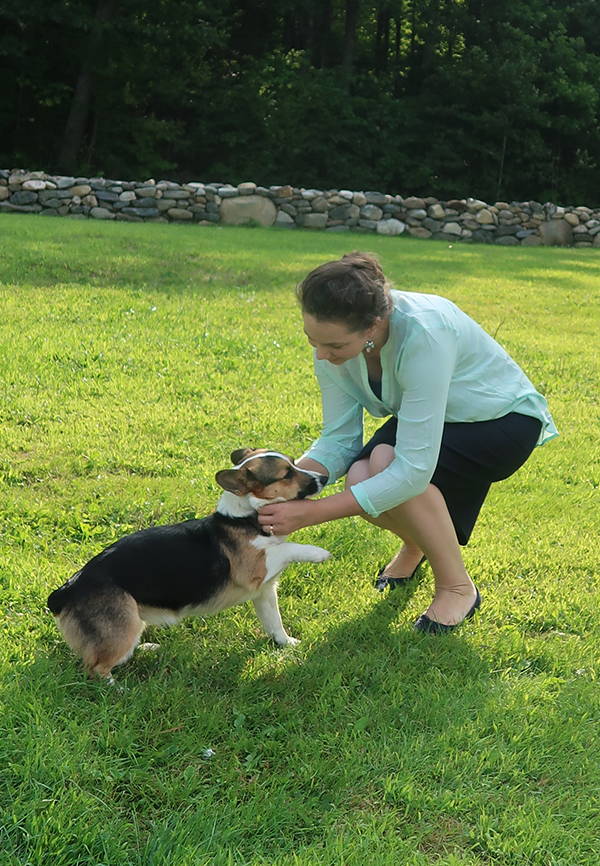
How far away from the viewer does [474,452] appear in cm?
317

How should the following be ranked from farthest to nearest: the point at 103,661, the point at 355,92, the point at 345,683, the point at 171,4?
1. the point at 355,92
2. the point at 171,4
3. the point at 345,683
4. the point at 103,661

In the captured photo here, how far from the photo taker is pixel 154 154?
21188mm

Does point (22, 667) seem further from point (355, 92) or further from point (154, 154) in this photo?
A: point (355, 92)

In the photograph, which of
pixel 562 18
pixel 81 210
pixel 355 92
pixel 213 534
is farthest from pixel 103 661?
pixel 562 18

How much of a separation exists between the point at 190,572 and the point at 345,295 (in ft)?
→ 3.62

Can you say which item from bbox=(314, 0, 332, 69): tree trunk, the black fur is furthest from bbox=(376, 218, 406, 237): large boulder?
the black fur

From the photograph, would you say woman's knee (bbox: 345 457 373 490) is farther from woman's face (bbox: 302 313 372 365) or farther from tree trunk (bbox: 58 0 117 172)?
tree trunk (bbox: 58 0 117 172)

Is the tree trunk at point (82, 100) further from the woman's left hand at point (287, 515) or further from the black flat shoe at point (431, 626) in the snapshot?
the black flat shoe at point (431, 626)

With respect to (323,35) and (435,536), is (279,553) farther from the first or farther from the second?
(323,35)

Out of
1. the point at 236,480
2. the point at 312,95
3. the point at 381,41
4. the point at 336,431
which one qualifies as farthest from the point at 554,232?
the point at 236,480

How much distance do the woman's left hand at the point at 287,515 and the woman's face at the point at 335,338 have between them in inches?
21.5

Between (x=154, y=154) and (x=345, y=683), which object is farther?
(x=154, y=154)

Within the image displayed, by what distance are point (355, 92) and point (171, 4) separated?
6339mm

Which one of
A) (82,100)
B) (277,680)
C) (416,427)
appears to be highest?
(82,100)
